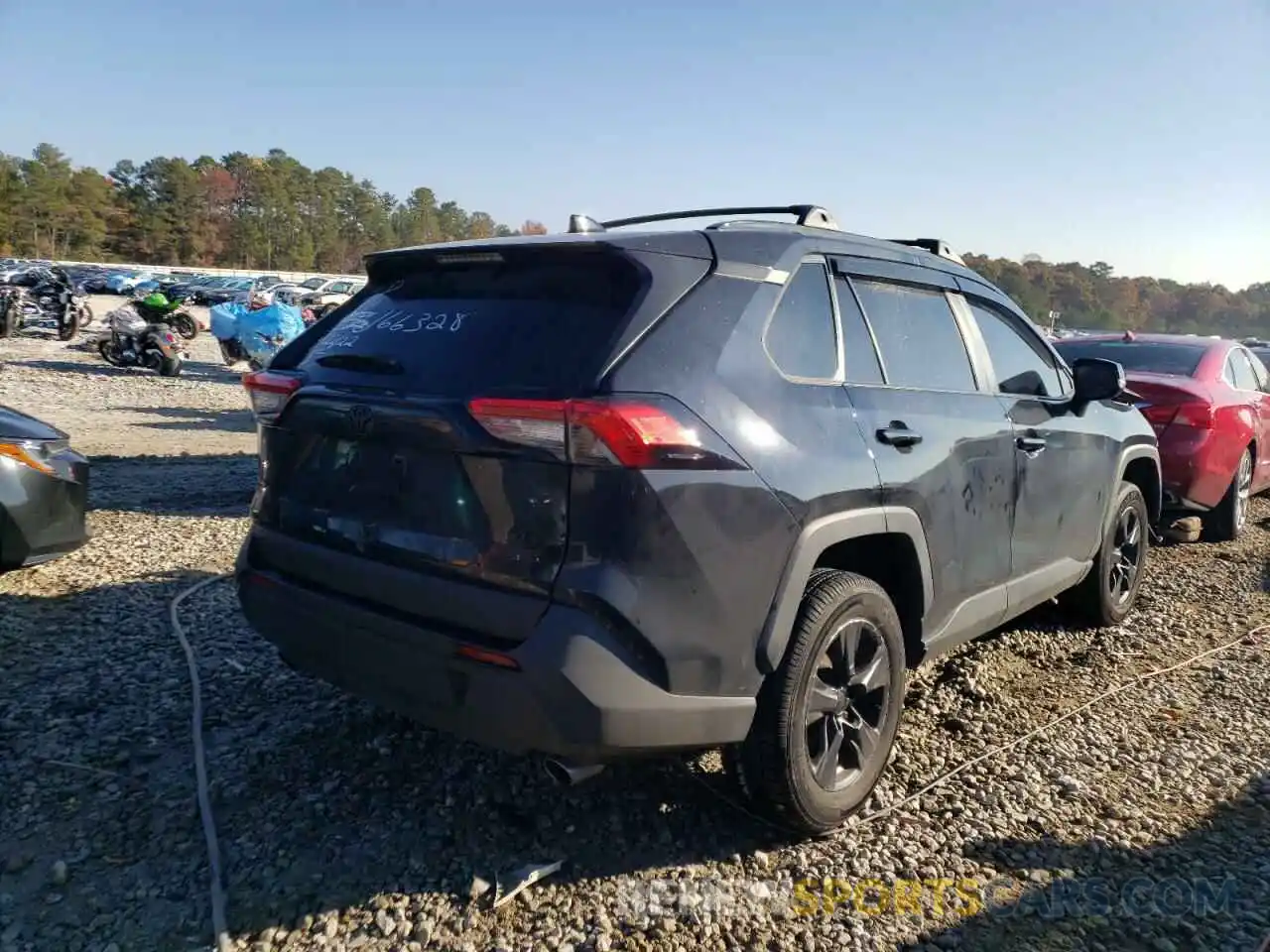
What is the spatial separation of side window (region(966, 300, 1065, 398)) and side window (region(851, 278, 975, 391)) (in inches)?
11.4

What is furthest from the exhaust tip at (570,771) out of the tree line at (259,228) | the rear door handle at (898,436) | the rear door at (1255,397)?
the tree line at (259,228)

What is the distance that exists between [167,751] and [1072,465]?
3.95m

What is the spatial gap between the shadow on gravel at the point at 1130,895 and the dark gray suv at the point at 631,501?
0.51 meters

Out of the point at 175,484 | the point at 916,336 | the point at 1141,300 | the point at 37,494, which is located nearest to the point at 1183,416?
the point at 916,336

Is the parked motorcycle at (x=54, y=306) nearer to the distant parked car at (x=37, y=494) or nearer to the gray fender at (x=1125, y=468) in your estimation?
the distant parked car at (x=37, y=494)

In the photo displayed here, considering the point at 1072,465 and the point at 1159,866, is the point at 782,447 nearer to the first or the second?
the point at 1159,866

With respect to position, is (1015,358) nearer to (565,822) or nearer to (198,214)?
(565,822)

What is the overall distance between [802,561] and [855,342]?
895 millimetres

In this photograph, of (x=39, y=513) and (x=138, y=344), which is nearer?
(x=39, y=513)

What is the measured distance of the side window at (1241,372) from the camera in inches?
285

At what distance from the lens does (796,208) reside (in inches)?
131

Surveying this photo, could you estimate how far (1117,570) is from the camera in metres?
4.97

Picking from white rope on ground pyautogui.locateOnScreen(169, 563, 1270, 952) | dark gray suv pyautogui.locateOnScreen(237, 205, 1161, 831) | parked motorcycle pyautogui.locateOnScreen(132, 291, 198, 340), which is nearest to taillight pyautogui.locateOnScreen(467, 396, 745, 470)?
dark gray suv pyautogui.locateOnScreen(237, 205, 1161, 831)

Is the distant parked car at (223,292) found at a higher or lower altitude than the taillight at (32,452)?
higher
